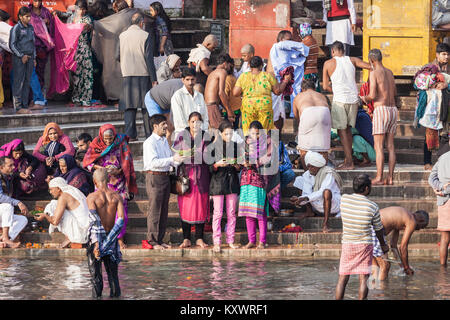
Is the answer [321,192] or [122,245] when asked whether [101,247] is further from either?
[321,192]

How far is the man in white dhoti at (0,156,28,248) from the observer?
1339 centimetres

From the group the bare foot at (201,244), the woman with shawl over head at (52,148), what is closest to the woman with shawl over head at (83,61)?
the woman with shawl over head at (52,148)

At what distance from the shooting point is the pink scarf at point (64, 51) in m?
18.0

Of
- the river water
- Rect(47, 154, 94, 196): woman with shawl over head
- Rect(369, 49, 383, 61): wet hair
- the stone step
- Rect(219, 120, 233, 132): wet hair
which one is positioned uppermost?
Rect(369, 49, 383, 61): wet hair

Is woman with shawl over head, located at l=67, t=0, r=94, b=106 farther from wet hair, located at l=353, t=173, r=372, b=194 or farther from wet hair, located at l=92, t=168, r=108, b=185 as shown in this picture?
wet hair, located at l=353, t=173, r=372, b=194

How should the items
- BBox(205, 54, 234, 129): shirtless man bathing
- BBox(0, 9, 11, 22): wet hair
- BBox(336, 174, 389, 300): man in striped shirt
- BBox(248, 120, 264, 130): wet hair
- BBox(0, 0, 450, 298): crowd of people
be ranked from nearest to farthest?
BBox(336, 174, 389, 300): man in striped shirt
BBox(0, 0, 450, 298): crowd of people
BBox(248, 120, 264, 130): wet hair
BBox(205, 54, 234, 129): shirtless man bathing
BBox(0, 9, 11, 22): wet hair

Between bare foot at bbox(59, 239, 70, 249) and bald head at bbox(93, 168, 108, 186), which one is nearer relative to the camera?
bald head at bbox(93, 168, 108, 186)

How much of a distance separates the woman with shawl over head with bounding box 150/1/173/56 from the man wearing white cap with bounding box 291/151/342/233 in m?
4.67

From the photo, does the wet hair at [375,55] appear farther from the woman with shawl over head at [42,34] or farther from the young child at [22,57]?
the woman with shawl over head at [42,34]

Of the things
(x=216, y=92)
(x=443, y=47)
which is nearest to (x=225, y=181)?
(x=216, y=92)

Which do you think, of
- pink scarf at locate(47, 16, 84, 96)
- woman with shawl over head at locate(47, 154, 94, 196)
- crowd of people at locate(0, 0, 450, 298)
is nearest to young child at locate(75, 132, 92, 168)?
crowd of people at locate(0, 0, 450, 298)

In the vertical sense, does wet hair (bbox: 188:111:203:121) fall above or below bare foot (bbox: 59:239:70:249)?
above

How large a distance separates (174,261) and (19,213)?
2402 millimetres

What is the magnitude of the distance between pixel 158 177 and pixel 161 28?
500cm
